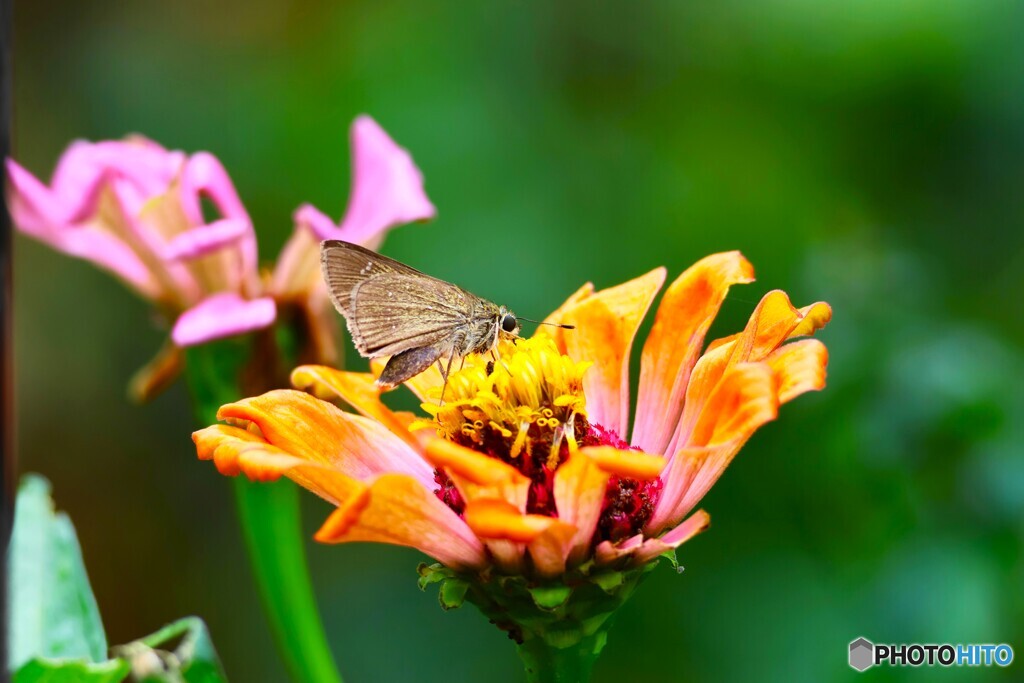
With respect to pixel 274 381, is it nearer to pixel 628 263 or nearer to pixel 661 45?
pixel 628 263

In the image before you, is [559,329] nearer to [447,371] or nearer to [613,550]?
[447,371]

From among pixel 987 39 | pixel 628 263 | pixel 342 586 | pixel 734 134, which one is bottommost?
pixel 342 586

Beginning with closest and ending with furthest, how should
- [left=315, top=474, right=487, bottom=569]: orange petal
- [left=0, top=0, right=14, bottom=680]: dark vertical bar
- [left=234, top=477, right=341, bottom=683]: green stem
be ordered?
[left=0, top=0, right=14, bottom=680]: dark vertical bar
[left=315, top=474, right=487, bottom=569]: orange petal
[left=234, top=477, right=341, bottom=683]: green stem

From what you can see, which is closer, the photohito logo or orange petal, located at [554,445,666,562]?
orange petal, located at [554,445,666,562]

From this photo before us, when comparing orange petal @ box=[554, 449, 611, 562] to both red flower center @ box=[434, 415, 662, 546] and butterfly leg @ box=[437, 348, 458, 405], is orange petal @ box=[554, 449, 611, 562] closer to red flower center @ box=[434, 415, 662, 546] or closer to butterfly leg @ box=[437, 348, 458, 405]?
red flower center @ box=[434, 415, 662, 546]

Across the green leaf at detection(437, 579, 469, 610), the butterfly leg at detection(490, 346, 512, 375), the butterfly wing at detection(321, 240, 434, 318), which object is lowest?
the green leaf at detection(437, 579, 469, 610)

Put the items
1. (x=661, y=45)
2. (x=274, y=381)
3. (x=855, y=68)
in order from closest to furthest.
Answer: (x=274, y=381), (x=855, y=68), (x=661, y=45)

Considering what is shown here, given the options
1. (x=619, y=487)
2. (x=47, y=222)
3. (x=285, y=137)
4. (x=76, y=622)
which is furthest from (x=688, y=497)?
(x=285, y=137)

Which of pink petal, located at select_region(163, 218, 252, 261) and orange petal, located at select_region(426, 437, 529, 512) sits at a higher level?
pink petal, located at select_region(163, 218, 252, 261)

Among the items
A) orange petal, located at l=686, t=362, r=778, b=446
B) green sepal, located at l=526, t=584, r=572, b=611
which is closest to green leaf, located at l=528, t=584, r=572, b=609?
green sepal, located at l=526, t=584, r=572, b=611
